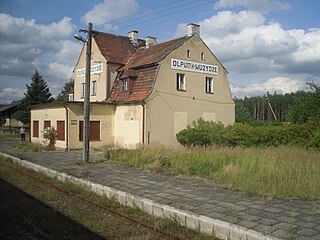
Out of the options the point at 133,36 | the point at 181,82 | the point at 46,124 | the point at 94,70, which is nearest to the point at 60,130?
the point at 46,124

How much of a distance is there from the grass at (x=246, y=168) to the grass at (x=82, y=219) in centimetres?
321

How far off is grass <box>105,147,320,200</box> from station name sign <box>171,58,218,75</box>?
33.7 ft

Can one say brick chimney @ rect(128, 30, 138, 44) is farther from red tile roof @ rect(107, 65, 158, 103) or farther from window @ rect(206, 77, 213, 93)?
window @ rect(206, 77, 213, 93)

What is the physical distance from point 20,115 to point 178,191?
4925cm

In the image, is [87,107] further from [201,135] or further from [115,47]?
[115,47]

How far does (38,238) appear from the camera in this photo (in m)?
6.38

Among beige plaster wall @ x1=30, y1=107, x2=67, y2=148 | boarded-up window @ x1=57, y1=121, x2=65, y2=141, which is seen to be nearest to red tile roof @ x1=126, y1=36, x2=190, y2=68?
beige plaster wall @ x1=30, y1=107, x2=67, y2=148

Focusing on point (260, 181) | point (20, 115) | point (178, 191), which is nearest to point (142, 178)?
point (178, 191)

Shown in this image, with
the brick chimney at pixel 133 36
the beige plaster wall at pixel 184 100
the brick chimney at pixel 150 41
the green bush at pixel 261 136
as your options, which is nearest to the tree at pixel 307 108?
the green bush at pixel 261 136

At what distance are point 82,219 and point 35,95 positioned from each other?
51.7 metres

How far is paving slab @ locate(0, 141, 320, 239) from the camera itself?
629 centimetres

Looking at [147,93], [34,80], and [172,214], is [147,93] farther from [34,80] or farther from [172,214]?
[34,80]

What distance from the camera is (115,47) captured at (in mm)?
30188

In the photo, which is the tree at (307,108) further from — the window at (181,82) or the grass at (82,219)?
the grass at (82,219)
